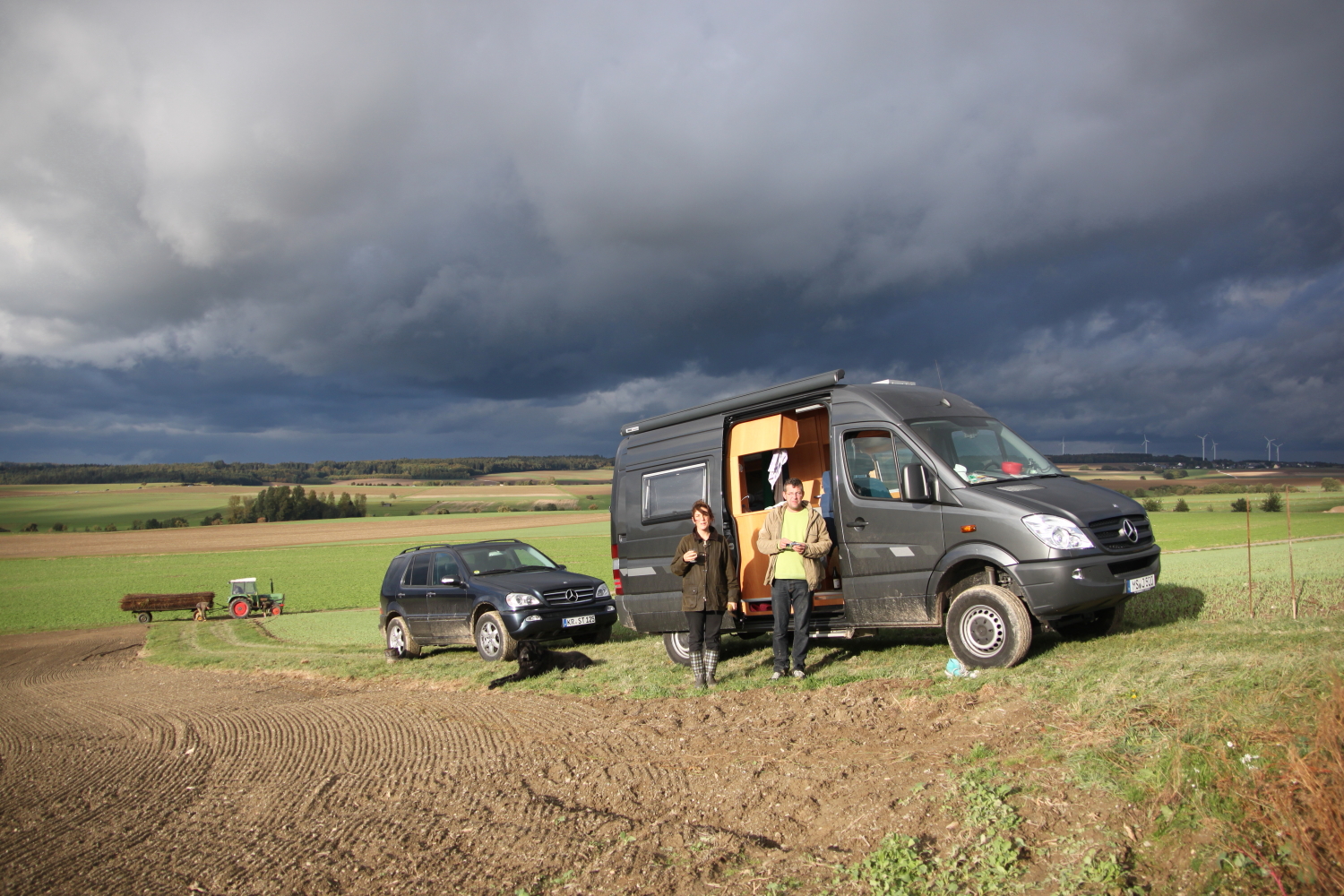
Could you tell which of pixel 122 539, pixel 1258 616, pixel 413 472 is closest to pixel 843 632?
pixel 1258 616

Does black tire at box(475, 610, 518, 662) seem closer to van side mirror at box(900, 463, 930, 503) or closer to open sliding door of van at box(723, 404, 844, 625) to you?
open sliding door of van at box(723, 404, 844, 625)

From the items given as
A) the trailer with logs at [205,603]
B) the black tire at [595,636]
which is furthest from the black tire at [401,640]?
the trailer with logs at [205,603]

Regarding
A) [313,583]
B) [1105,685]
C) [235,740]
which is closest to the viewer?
[1105,685]

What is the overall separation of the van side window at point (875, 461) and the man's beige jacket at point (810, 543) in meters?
0.58

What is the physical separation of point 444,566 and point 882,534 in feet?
25.9

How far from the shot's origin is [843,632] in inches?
322

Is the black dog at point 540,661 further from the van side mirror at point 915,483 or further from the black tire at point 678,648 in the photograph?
the van side mirror at point 915,483

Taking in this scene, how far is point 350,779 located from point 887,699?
13.8 feet

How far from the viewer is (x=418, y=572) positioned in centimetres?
1348

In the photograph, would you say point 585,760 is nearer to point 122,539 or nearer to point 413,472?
point 122,539

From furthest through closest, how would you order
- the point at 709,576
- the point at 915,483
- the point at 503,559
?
the point at 503,559
the point at 709,576
the point at 915,483

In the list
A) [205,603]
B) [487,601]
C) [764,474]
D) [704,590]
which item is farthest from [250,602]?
[704,590]

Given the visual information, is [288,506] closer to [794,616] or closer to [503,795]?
[794,616]

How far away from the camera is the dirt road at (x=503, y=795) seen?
4086mm
